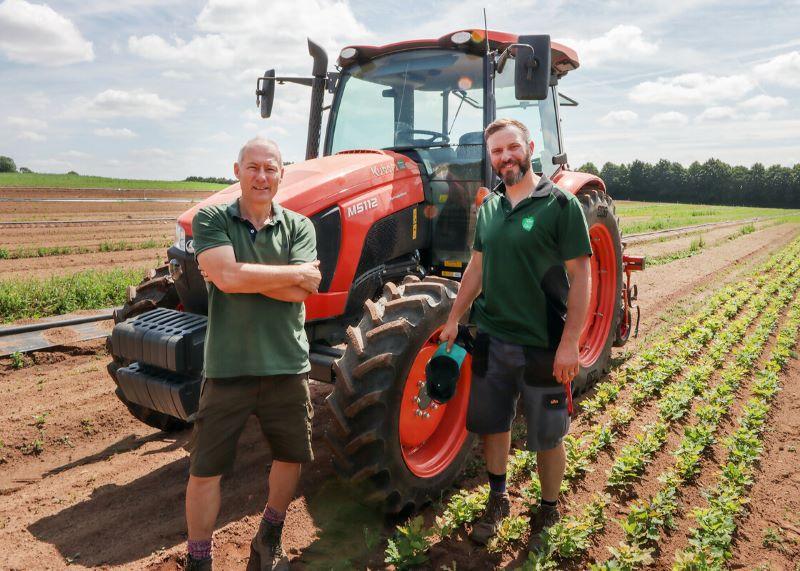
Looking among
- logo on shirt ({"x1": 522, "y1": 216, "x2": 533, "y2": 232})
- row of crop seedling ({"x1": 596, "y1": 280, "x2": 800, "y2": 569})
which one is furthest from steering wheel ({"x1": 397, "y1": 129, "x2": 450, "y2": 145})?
row of crop seedling ({"x1": 596, "y1": 280, "x2": 800, "y2": 569})

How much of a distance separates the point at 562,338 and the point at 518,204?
64cm

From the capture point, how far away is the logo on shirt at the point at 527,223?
274 centimetres

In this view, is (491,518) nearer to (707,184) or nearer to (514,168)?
(514,168)

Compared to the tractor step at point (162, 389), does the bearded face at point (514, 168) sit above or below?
above

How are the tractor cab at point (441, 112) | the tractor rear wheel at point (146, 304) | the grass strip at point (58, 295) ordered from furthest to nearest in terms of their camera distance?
the grass strip at point (58, 295) < the tractor cab at point (441, 112) < the tractor rear wheel at point (146, 304)

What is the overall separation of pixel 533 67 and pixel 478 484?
97.8 inches

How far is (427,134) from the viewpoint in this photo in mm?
4281

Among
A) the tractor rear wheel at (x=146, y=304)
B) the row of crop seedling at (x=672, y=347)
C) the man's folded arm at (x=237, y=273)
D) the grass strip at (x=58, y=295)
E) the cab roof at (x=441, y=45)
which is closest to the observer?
the man's folded arm at (x=237, y=273)

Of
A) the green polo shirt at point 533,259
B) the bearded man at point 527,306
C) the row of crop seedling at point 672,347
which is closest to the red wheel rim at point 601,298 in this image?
the row of crop seedling at point 672,347

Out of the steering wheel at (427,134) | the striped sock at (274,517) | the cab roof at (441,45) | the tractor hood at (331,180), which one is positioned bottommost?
the striped sock at (274,517)

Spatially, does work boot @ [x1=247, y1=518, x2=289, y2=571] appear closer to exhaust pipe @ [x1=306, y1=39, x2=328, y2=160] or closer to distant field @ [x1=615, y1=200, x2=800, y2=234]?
exhaust pipe @ [x1=306, y1=39, x2=328, y2=160]

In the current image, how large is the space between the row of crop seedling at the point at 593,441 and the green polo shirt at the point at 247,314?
1.06 metres

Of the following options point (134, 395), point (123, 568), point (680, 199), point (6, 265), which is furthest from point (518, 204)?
point (680, 199)

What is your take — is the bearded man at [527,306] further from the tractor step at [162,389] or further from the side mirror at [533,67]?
the tractor step at [162,389]
